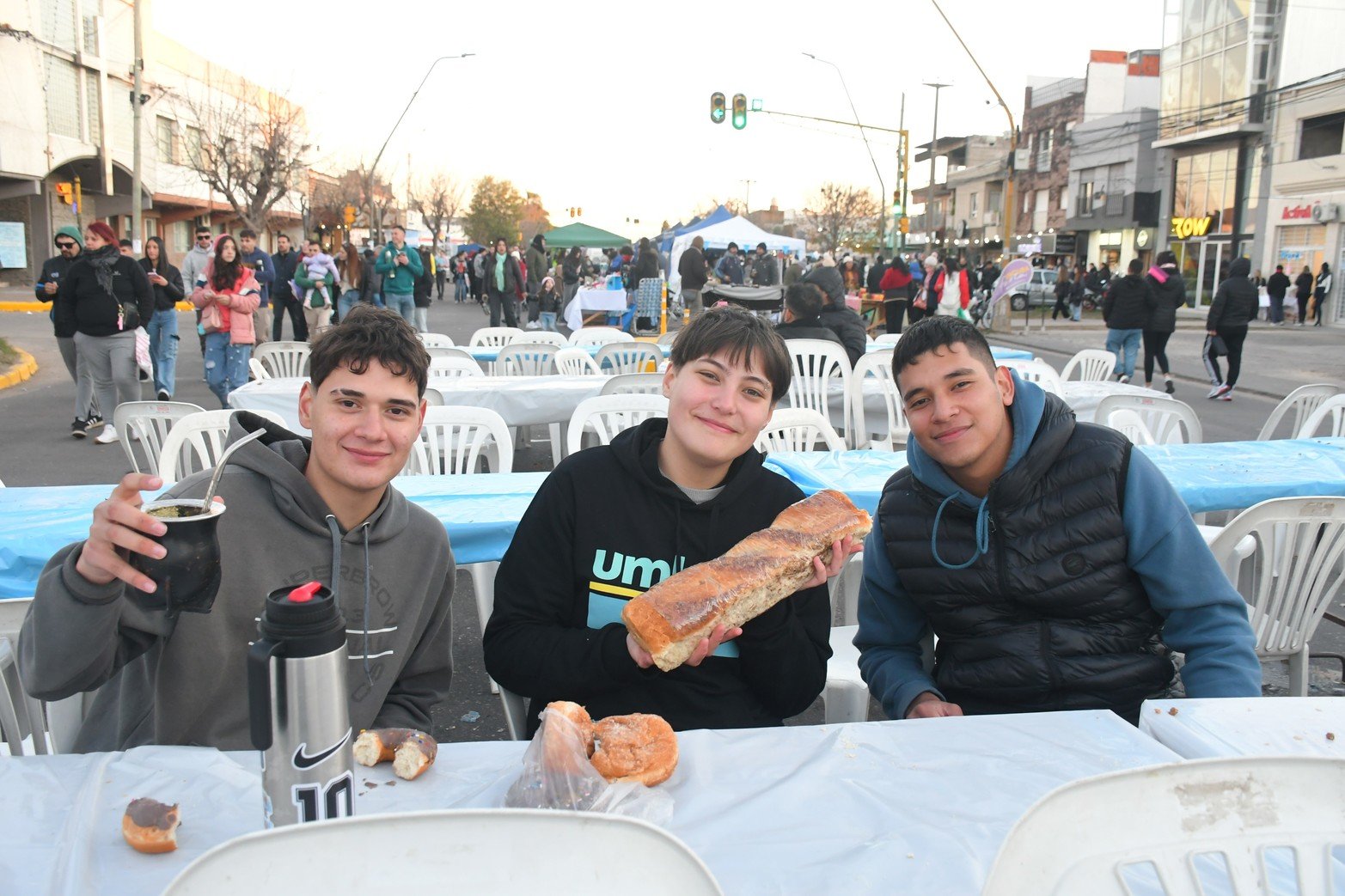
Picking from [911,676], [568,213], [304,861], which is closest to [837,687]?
[911,676]

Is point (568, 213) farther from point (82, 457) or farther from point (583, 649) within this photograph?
point (583, 649)

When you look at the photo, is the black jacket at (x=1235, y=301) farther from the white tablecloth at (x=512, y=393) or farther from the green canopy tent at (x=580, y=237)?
the green canopy tent at (x=580, y=237)

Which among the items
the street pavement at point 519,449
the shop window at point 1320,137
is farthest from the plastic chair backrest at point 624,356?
the shop window at point 1320,137

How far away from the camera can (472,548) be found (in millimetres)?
3725

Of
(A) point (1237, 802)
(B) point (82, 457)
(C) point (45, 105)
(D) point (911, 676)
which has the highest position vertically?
(C) point (45, 105)

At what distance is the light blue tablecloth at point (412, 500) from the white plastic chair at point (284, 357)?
590 cm

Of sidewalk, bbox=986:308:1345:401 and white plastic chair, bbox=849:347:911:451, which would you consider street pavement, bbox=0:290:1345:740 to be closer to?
sidewalk, bbox=986:308:1345:401

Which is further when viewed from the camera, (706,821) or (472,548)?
(472,548)

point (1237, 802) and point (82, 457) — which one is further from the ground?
point (1237, 802)

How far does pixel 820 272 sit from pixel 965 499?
8.09m

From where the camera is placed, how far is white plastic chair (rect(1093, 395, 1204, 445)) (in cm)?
616

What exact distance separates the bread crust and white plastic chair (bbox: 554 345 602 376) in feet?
24.8

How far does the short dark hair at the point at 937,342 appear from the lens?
104 inches

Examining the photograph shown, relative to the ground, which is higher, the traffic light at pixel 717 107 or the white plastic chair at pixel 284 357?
the traffic light at pixel 717 107
